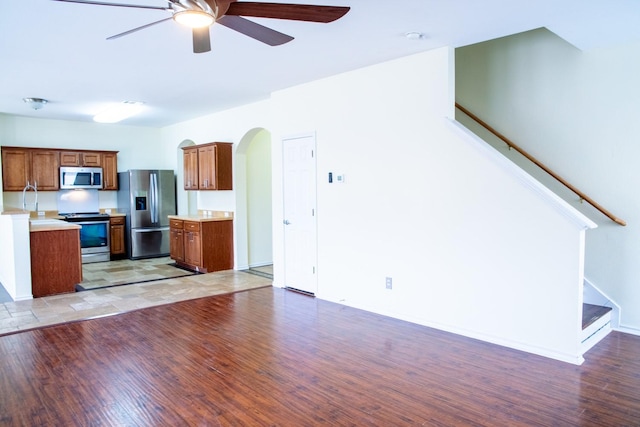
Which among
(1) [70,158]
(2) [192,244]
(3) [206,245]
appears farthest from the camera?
(1) [70,158]

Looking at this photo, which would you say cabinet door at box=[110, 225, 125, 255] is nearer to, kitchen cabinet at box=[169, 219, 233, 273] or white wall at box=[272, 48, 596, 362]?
kitchen cabinet at box=[169, 219, 233, 273]

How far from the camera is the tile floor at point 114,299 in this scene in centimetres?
466

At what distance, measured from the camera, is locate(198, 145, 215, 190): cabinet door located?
7133 millimetres

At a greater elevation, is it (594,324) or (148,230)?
(148,230)

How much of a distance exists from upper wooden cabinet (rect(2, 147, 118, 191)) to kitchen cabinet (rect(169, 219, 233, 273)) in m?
2.39

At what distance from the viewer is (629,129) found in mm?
4055

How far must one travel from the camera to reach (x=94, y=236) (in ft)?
26.8

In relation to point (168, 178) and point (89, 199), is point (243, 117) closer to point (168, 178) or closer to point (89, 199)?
point (168, 178)

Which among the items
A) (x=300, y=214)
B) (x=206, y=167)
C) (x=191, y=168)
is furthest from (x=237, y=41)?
(x=191, y=168)

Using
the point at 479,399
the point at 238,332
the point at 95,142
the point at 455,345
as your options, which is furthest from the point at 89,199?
the point at 479,399

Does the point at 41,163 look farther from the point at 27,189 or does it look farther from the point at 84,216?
the point at 84,216

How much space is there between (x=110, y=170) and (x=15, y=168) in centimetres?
156

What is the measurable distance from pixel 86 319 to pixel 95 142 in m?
5.07

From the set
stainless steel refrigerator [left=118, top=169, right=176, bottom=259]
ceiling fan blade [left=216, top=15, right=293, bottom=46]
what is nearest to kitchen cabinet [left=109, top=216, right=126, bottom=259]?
stainless steel refrigerator [left=118, top=169, right=176, bottom=259]
